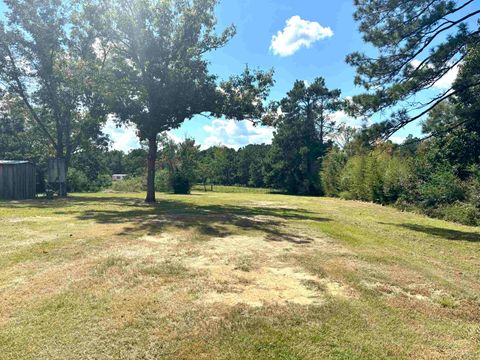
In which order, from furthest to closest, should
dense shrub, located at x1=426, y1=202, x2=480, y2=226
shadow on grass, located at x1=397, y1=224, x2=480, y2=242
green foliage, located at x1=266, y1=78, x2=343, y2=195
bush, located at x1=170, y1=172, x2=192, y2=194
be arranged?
1. green foliage, located at x1=266, y1=78, x2=343, y2=195
2. bush, located at x1=170, y1=172, x2=192, y2=194
3. dense shrub, located at x1=426, y1=202, x2=480, y2=226
4. shadow on grass, located at x1=397, y1=224, x2=480, y2=242

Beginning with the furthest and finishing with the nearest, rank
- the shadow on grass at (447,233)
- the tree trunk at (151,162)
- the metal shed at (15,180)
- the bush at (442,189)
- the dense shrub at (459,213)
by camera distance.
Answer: the metal shed at (15,180) < the tree trunk at (151,162) < the bush at (442,189) < the dense shrub at (459,213) < the shadow on grass at (447,233)

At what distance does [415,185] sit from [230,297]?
60.3ft

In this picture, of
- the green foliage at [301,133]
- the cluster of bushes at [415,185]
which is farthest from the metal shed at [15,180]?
the green foliage at [301,133]

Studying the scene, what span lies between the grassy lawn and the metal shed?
13.4 metres

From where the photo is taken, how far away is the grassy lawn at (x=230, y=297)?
11.8 ft

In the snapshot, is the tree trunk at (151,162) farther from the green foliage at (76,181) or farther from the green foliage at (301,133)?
the green foliage at (301,133)

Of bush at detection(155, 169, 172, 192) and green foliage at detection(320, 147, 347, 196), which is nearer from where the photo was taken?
green foliage at detection(320, 147, 347, 196)

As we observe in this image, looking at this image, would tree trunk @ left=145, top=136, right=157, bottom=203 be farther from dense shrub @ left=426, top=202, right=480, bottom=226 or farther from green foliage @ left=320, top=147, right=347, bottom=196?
green foliage @ left=320, top=147, right=347, bottom=196

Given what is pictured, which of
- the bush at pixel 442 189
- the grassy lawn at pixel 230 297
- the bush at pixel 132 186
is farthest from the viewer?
the bush at pixel 132 186

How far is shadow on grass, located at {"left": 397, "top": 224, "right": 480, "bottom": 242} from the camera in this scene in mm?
10820

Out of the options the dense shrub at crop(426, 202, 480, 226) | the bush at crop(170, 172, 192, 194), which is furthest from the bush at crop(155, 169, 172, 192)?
the dense shrub at crop(426, 202, 480, 226)

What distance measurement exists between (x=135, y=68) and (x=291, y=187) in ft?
125

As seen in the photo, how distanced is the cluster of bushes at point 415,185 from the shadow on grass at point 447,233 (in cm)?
262

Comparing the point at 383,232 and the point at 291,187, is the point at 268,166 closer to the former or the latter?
the point at 291,187
